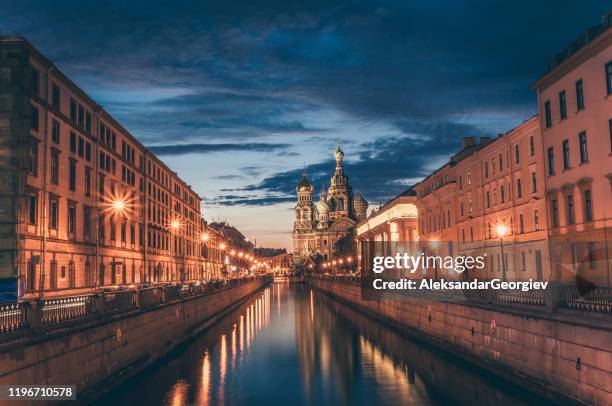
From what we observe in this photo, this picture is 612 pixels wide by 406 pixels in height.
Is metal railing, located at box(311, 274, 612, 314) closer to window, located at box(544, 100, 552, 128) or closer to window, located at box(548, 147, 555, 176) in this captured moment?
window, located at box(548, 147, 555, 176)

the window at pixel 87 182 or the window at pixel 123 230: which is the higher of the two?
the window at pixel 87 182

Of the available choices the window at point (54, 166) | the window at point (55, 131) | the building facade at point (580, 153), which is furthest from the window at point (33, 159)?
the building facade at point (580, 153)

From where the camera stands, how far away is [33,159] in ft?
135

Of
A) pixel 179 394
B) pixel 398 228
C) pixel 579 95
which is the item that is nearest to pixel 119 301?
pixel 179 394

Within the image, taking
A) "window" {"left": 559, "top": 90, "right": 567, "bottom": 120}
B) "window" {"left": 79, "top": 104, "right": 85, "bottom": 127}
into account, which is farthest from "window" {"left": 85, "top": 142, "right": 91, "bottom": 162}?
"window" {"left": 559, "top": 90, "right": 567, "bottom": 120}

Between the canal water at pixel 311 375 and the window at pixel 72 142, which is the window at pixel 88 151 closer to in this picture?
the window at pixel 72 142

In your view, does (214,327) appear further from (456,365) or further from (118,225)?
(456,365)

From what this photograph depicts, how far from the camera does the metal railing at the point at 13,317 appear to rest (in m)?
18.3

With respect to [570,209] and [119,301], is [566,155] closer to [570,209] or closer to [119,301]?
[570,209]

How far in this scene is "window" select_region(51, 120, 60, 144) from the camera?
147ft

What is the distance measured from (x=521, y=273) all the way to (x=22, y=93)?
136 feet

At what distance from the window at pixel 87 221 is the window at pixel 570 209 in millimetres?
38565

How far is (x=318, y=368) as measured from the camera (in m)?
36.9

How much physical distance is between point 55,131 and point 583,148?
37.7m
